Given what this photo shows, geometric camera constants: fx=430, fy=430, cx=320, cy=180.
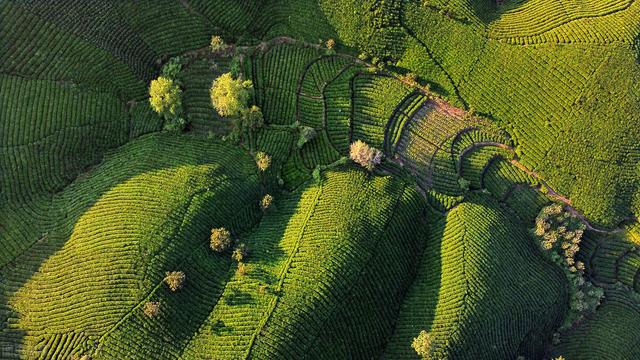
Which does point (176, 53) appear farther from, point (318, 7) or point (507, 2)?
point (507, 2)

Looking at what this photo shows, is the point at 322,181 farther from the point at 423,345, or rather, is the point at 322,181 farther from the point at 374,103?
the point at 423,345

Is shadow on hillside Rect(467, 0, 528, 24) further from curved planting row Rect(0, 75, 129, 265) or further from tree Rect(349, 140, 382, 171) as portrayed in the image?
curved planting row Rect(0, 75, 129, 265)

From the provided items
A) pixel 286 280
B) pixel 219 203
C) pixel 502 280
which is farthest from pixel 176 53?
pixel 502 280

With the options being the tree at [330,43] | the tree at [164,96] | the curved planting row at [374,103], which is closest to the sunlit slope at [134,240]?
the tree at [164,96]

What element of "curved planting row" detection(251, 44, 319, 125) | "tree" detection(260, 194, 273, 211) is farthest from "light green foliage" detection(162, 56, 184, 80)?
"tree" detection(260, 194, 273, 211)

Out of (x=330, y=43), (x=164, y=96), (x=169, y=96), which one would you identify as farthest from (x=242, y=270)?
(x=330, y=43)

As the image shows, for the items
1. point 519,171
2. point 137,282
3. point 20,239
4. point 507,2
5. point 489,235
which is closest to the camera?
point 137,282
